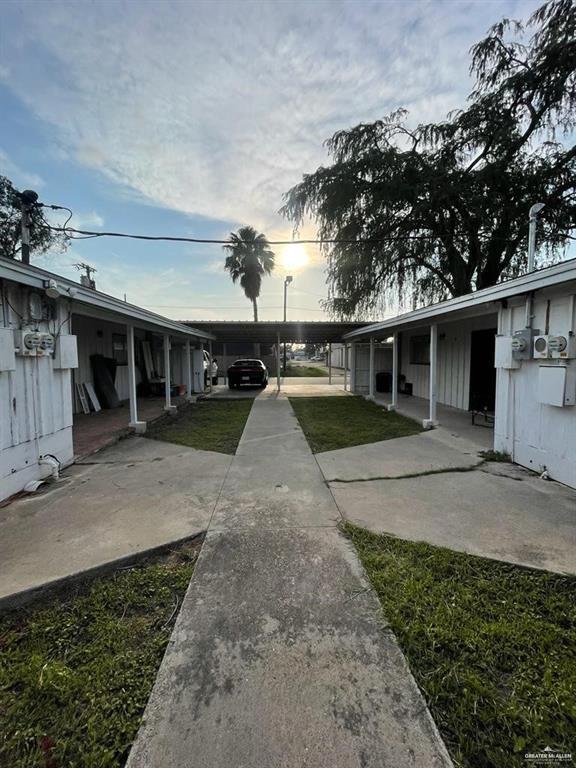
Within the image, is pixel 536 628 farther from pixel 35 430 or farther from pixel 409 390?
pixel 409 390

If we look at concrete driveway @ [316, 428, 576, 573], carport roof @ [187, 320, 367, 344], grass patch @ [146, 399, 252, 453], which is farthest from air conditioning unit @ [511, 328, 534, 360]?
carport roof @ [187, 320, 367, 344]

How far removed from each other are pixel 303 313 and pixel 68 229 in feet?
85.8

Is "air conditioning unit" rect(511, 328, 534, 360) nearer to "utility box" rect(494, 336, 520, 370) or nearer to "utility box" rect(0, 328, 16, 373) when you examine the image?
"utility box" rect(494, 336, 520, 370)

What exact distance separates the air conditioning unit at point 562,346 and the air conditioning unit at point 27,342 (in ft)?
19.4

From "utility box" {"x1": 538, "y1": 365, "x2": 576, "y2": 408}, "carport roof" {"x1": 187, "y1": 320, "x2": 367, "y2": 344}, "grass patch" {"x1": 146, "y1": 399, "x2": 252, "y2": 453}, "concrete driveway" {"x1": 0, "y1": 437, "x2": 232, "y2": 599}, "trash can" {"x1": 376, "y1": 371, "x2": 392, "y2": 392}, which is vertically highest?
"carport roof" {"x1": 187, "y1": 320, "x2": 367, "y2": 344}

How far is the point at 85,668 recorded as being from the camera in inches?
66.9

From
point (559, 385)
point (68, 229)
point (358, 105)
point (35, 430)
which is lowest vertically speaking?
point (35, 430)

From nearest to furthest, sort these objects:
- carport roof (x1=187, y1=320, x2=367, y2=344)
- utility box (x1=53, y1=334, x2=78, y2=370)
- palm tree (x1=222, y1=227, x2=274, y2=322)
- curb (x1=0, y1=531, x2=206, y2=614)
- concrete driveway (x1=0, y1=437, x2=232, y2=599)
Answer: curb (x1=0, y1=531, x2=206, y2=614) → concrete driveway (x1=0, y1=437, x2=232, y2=599) → utility box (x1=53, y1=334, x2=78, y2=370) → carport roof (x1=187, y1=320, x2=367, y2=344) → palm tree (x1=222, y1=227, x2=274, y2=322)

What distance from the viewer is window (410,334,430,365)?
1156 centimetres

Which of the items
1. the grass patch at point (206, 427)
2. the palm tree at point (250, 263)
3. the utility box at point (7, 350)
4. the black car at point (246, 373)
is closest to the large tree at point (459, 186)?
the black car at point (246, 373)

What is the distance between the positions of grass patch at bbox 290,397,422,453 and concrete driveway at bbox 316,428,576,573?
0.88 meters

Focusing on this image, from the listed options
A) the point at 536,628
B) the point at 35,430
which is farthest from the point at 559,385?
the point at 35,430

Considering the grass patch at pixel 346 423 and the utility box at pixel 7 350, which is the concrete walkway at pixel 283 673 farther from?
the grass patch at pixel 346 423

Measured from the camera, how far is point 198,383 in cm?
1382
